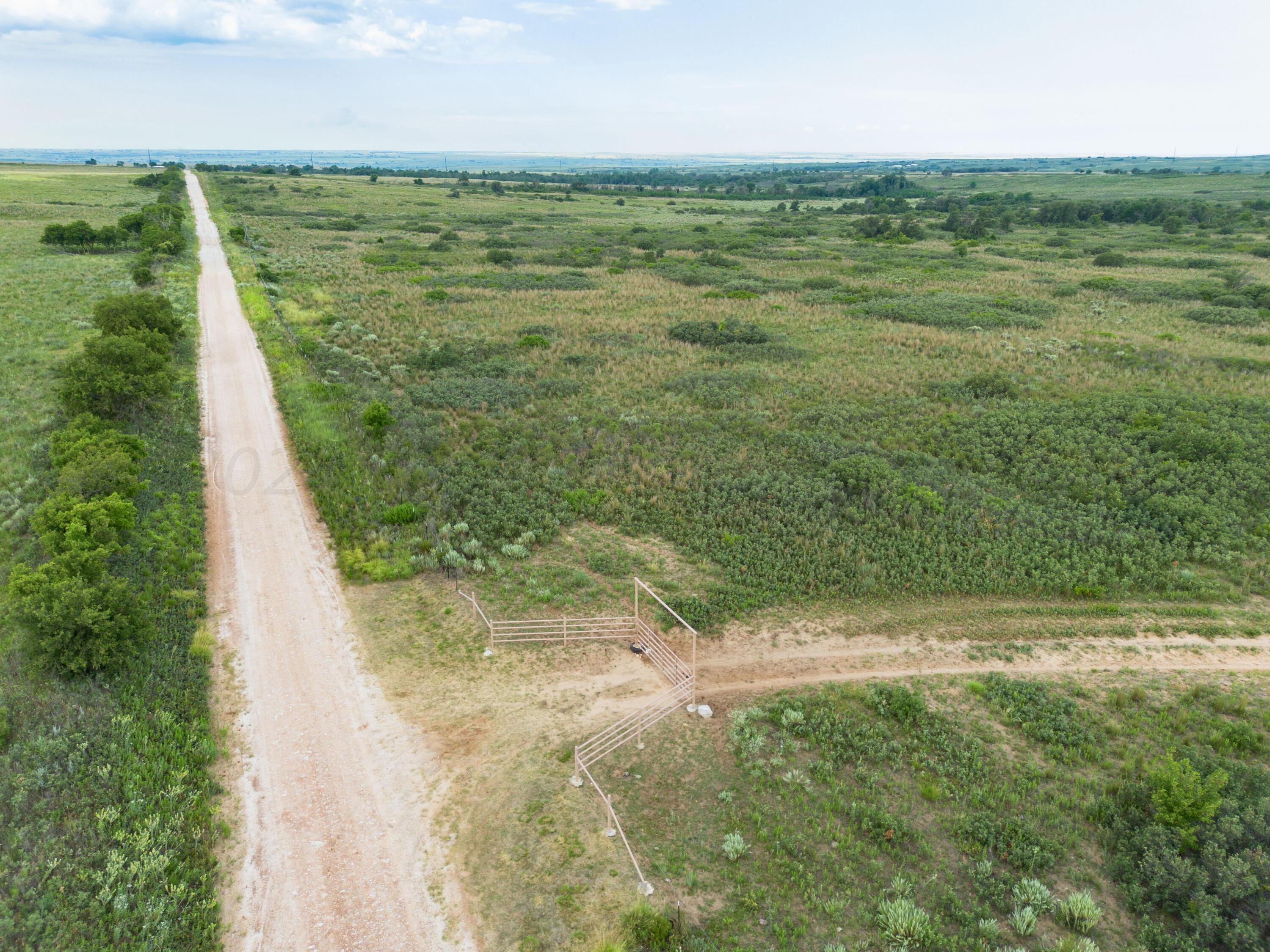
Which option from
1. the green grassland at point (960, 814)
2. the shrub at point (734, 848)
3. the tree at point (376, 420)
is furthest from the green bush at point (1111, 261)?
the shrub at point (734, 848)

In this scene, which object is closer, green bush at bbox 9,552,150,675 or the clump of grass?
green bush at bbox 9,552,150,675

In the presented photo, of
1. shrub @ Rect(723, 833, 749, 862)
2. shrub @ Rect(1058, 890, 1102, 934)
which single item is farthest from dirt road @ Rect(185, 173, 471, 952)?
shrub @ Rect(1058, 890, 1102, 934)

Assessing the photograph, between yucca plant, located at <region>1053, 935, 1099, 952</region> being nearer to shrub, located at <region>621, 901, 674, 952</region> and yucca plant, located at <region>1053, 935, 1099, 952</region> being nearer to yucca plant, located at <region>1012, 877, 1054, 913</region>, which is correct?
yucca plant, located at <region>1012, 877, 1054, 913</region>

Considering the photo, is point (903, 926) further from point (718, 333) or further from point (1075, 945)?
point (718, 333)

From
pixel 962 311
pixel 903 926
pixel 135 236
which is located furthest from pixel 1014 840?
pixel 135 236

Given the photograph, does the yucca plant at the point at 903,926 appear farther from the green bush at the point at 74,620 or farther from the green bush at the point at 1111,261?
the green bush at the point at 1111,261
